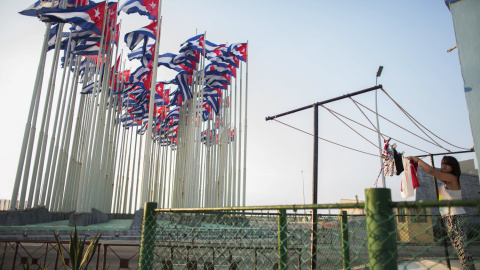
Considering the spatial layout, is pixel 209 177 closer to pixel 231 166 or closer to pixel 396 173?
pixel 231 166

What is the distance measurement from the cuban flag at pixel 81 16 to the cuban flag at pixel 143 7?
1674mm

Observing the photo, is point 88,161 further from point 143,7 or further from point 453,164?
point 453,164

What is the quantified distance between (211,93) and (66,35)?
10976 millimetres

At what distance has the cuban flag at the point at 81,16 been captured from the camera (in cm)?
1492

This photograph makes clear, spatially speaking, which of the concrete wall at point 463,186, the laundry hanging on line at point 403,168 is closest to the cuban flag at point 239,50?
the concrete wall at point 463,186

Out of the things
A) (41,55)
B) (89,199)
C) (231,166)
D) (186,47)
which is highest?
(186,47)

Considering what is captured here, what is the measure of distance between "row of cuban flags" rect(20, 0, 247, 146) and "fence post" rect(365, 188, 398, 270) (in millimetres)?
16900

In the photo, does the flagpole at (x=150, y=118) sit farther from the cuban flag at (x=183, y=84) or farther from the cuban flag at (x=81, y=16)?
the cuban flag at (x=183, y=84)

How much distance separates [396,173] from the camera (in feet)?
28.4

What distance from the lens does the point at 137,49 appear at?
21062mm

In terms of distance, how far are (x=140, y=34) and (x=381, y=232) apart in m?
18.2

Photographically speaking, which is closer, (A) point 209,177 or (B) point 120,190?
(A) point 209,177

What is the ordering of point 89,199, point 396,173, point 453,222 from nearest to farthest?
point 453,222 → point 396,173 → point 89,199

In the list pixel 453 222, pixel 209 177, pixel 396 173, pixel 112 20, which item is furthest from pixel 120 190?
pixel 453 222
